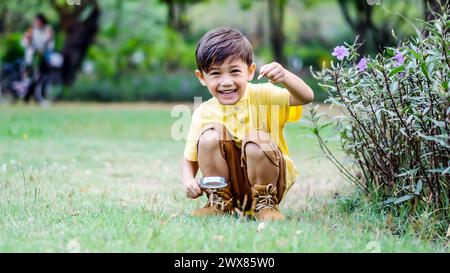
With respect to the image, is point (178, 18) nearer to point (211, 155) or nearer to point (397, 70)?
point (211, 155)

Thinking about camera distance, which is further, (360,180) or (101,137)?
(101,137)

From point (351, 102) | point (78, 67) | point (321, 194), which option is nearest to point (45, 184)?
point (321, 194)

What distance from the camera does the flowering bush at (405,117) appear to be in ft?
11.4

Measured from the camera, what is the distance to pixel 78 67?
16.7 m

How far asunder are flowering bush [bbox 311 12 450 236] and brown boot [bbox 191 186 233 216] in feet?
2.42

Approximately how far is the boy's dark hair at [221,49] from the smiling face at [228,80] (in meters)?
0.02

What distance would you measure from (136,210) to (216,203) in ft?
1.36

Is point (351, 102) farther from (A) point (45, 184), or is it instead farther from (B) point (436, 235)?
(A) point (45, 184)

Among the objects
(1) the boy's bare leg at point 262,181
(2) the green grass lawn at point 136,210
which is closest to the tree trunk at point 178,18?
(2) the green grass lawn at point 136,210

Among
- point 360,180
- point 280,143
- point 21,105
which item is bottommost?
point 21,105

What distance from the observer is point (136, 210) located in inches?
152

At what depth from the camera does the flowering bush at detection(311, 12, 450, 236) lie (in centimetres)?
348

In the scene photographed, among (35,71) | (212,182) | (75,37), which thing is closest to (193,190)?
(212,182)
